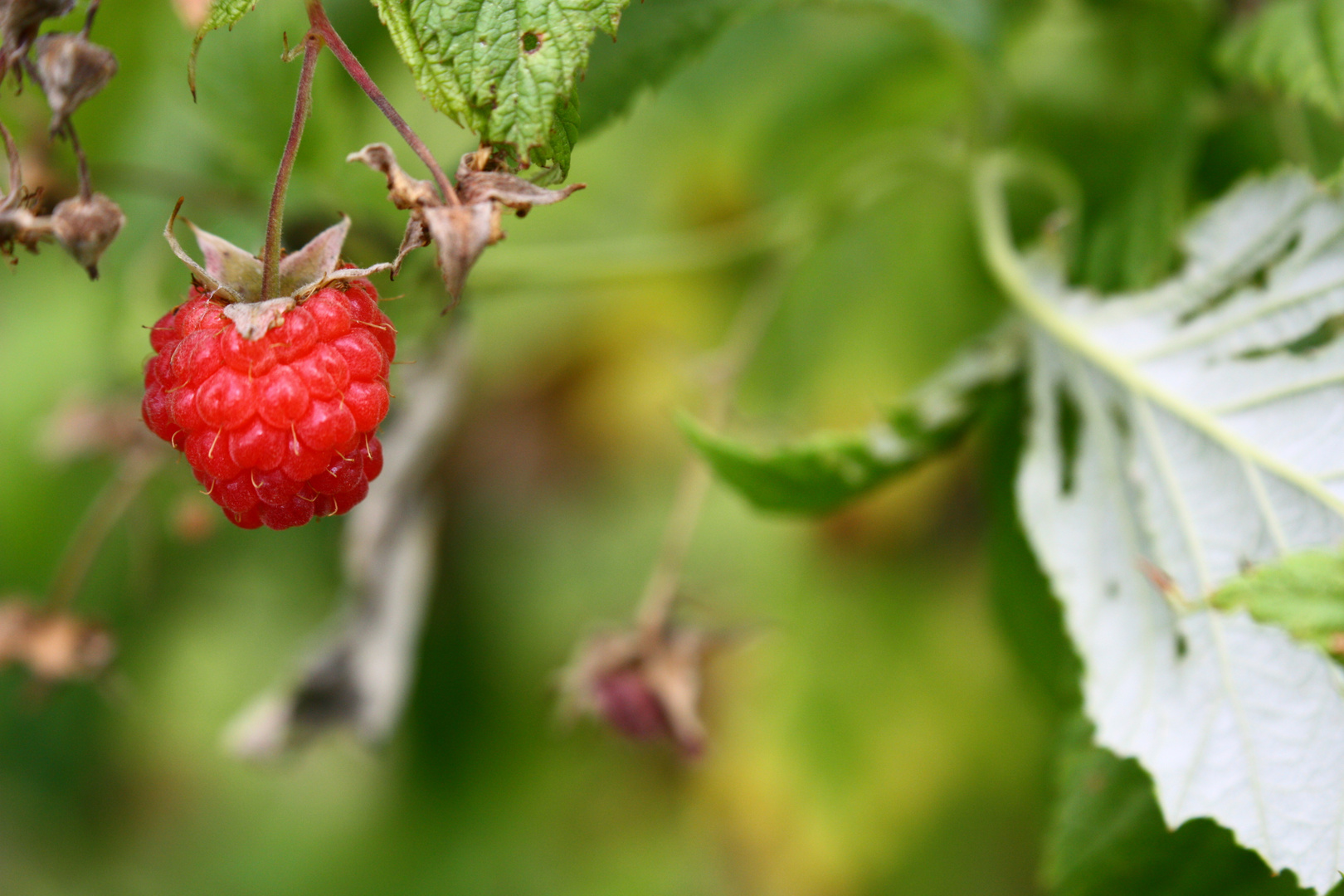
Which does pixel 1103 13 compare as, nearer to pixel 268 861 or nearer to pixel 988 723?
pixel 988 723

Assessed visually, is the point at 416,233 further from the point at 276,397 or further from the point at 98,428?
the point at 98,428

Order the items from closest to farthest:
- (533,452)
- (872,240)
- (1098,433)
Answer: (1098,433), (872,240), (533,452)

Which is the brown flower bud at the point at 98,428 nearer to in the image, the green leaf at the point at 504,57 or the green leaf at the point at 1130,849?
the green leaf at the point at 504,57

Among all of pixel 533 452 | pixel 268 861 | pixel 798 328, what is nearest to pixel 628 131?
→ pixel 798 328

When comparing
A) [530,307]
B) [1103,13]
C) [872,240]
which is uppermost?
[1103,13]

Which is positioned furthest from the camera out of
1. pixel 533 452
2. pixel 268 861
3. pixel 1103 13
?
pixel 533 452

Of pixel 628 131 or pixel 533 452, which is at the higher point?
pixel 628 131

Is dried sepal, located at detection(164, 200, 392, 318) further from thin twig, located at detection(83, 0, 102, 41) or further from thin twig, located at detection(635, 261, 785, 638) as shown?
thin twig, located at detection(635, 261, 785, 638)

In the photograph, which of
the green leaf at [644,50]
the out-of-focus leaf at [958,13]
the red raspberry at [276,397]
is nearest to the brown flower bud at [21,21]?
the red raspberry at [276,397]
